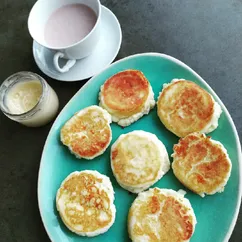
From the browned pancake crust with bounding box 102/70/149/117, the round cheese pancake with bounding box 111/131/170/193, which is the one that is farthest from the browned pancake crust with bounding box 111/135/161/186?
the browned pancake crust with bounding box 102/70/149/117

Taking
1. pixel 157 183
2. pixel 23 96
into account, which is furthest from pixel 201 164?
pixel 23 96

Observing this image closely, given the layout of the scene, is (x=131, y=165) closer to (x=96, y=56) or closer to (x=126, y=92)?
(x=126, y=92)

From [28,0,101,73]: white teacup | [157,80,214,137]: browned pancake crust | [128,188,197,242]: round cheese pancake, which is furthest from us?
[28,0,101,73]: white teacup

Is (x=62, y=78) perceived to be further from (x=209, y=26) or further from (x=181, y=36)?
(x=209, y=26)

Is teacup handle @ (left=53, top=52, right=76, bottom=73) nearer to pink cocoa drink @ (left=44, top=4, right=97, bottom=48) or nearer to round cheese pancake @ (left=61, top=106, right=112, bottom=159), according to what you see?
pink cocoa drink @ (left=44, top=4, right=97, bottom=48)

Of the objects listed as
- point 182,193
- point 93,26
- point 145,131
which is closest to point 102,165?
point 145,131
